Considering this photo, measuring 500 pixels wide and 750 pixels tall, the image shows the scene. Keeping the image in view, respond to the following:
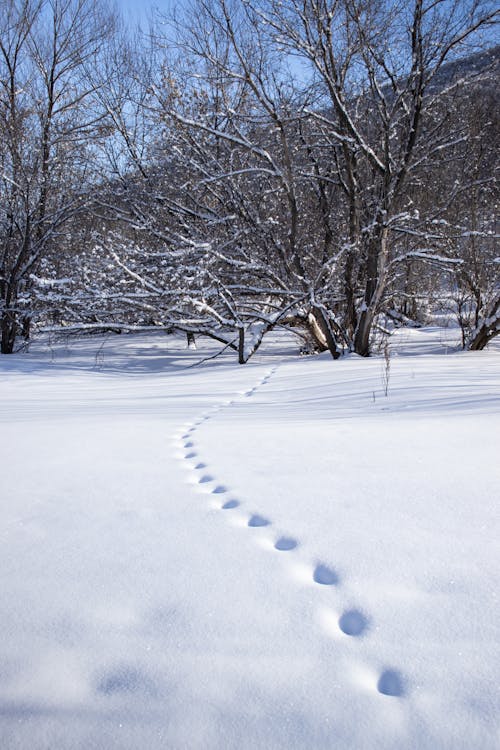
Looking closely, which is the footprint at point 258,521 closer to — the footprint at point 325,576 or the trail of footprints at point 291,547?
the trail of footprints at point 291,547

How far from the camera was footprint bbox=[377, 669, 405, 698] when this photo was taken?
2.97 ft

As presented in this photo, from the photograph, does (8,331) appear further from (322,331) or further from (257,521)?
(257,521)

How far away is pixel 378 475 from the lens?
6.63ft

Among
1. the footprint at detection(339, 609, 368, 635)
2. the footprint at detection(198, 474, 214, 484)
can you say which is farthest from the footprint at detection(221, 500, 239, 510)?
the footprint at detection(339, 609, 368, 635)

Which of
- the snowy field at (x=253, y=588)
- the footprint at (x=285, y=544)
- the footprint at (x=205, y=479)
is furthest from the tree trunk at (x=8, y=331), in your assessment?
the footprint at (x=285, y=544)

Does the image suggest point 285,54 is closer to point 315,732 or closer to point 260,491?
point 260,491

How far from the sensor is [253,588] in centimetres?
126

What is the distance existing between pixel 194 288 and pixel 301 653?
22.9 feet

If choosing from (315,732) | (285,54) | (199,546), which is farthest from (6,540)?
(285,54)

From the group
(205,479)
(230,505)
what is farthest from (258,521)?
(205,479)

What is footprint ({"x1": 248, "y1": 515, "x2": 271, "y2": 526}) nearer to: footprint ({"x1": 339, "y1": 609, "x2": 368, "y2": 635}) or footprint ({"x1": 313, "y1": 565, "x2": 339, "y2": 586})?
footprint ({"x1": 313, "y1": 565, "x2": 339, "y2": 586})

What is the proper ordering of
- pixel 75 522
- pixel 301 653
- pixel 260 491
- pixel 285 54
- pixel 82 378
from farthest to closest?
pixel 285 54 → pixel 82 378 → pixel 260 491 → pixel 75 522 → pixel 301 653

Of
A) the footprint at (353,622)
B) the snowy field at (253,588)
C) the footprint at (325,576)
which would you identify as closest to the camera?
the snowy field at (253,588)

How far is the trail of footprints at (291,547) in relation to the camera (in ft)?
3.06
